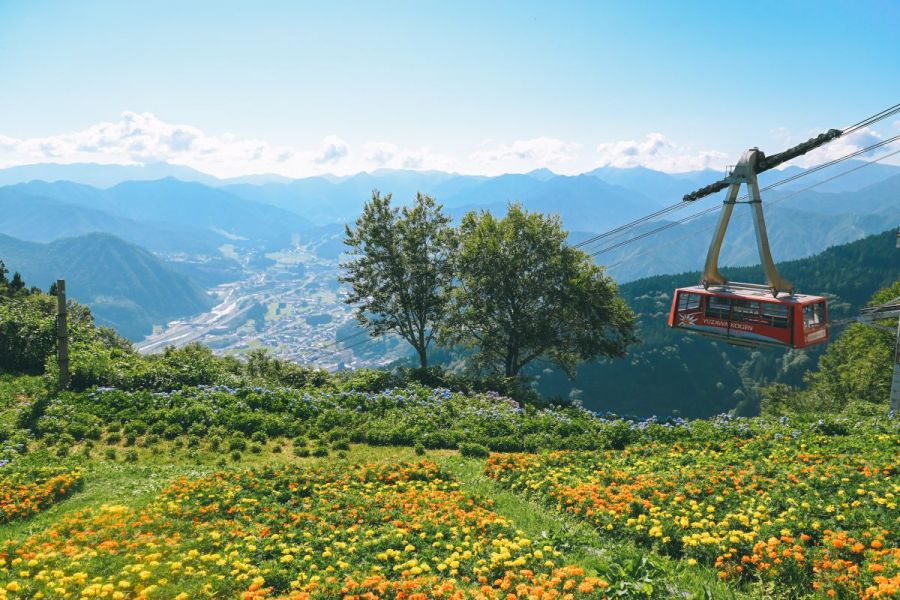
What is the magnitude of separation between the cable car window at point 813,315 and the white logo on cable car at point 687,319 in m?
4.84

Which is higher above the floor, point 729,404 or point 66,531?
point 66,531

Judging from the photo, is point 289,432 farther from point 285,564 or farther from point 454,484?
point 285,564

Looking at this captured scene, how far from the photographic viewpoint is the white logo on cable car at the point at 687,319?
27.8m

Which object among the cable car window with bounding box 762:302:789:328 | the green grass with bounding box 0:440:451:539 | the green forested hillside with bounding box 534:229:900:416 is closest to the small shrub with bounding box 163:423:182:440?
the green grass with bounding box 0:440:451:539

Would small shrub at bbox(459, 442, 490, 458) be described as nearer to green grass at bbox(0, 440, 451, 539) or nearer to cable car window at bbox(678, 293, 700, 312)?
green grass at bbox(0, 440, 451, 539)

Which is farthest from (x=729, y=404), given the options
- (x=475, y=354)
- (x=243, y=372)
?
(x=243, y=372)

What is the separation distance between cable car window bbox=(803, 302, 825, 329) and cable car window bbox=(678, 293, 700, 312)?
4.74 metres

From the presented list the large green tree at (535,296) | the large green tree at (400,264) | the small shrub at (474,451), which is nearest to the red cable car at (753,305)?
the large green tree at (535,296)

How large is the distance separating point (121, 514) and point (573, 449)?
611 inches

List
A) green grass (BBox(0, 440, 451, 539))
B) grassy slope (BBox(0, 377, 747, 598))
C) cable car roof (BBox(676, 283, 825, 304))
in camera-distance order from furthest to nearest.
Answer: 1. cable car roof (BBox(676, 283, 825, 304))
2. green grass (BBox(0, 440, 451, 539))
3. grassy slope (BBox(0, 377, 747, 598))

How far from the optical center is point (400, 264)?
4034cm

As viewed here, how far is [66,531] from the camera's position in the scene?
12352 millimetres

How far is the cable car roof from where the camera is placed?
24.5 m

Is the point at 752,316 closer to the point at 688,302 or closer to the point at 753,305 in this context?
the point at 753,305
